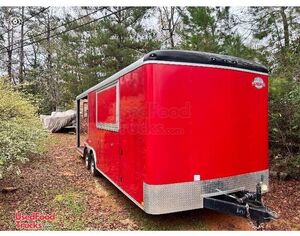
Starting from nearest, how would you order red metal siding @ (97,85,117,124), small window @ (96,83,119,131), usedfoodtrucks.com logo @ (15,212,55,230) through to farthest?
usedfoodtrucks.com logo @ (15,212,55,230), small window @ (96,83,119,131), red metal siding @ (97,85,117,124)

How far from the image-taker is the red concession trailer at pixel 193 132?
11.2 ft

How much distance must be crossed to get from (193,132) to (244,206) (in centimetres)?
103

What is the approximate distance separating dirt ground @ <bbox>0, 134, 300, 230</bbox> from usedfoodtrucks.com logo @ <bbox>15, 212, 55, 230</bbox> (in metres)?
0.06

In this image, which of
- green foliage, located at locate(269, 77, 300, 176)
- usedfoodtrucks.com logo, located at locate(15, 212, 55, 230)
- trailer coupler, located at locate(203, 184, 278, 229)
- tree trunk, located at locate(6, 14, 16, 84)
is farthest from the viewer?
tree trunk, located at locate(6, 14, 16, 84)

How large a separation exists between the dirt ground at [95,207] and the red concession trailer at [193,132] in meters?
0.50

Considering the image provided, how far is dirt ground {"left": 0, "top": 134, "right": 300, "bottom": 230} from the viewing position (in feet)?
13.2

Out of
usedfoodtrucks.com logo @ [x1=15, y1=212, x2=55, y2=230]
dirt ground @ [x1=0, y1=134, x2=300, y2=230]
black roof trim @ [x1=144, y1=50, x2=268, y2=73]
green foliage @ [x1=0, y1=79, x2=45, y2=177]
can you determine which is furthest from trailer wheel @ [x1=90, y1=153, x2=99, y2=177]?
black roof trim @ [x1=144, y1=50, x2=268, y2=73]

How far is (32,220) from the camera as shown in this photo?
164 inches

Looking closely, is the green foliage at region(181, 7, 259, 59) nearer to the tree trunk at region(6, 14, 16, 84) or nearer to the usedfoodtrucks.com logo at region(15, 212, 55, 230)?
the usedfoodtrucks.com logo at region(15, 212, 55, 230)

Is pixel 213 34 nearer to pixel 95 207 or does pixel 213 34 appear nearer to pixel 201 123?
pixel 201 123

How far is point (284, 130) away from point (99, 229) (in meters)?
4.32

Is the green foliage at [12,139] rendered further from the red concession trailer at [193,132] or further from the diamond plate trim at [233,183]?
the diamond plate trim at [233,183]

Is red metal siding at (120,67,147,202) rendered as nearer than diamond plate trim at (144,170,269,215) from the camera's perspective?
No
